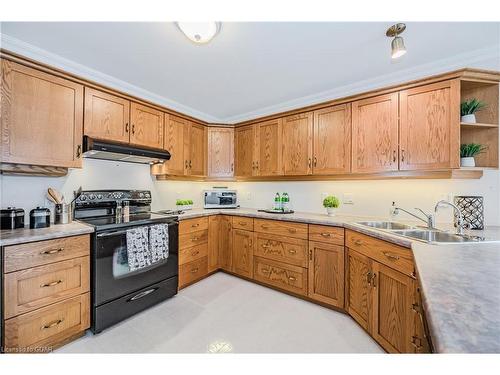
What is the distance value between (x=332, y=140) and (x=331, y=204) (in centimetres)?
75

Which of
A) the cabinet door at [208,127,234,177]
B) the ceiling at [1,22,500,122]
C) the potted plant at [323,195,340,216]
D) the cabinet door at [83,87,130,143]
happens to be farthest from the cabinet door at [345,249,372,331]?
the cabinet door at [83,87,130,143]

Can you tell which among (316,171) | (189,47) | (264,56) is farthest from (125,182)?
(316,171)

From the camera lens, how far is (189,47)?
1.93 m

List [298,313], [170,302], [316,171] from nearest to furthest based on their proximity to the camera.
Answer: [298,313]
[170,302]
[316,171]

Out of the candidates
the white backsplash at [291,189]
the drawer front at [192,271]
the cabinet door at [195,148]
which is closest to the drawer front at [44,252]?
the white backsplash at [291,189]

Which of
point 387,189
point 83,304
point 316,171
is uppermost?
point 316,171

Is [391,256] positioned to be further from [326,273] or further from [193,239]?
[193,239]

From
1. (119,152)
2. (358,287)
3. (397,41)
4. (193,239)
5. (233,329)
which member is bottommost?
(233,329)

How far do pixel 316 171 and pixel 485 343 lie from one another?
226cm

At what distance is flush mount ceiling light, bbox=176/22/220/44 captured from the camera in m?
1.54

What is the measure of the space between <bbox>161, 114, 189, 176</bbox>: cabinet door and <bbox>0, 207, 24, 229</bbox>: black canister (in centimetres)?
137

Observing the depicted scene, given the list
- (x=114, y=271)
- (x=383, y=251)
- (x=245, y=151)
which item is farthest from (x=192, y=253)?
(x=383, y=251)

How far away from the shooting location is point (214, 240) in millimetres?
3066
